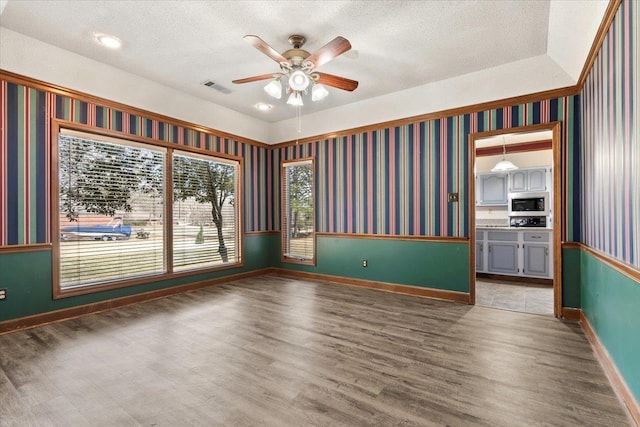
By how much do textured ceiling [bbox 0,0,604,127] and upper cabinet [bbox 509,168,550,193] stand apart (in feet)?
10.8

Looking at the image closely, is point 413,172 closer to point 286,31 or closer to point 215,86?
point 286,31

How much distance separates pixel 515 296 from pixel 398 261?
5.69ft

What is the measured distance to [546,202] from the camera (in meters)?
6.12

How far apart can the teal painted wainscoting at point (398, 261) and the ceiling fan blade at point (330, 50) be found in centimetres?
289

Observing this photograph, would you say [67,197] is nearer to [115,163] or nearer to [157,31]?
[115,163]

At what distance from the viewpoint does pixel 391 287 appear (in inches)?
189

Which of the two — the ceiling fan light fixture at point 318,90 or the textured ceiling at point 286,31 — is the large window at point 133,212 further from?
the ceiling fan light fixture at point 318,90

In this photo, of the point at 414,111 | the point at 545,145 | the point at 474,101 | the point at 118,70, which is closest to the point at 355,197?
the point at 414,111

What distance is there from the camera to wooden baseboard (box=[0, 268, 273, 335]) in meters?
3.20

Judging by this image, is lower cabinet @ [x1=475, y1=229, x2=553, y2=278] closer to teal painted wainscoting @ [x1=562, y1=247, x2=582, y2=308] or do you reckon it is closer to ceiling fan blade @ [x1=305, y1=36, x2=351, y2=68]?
teal painted wainscoting @ [x1=562, y1=247, x2=582, y2=308]

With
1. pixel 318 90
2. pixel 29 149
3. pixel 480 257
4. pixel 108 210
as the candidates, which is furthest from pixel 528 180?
pixel 29 149

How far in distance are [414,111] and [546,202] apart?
3641 mm

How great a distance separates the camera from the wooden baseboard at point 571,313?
3.50 meters

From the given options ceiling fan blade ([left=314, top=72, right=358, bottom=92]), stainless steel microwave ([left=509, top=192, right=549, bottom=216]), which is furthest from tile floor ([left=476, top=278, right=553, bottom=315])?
ceiling fan blade ([left=314, top=72, right=358, bottom=92])
